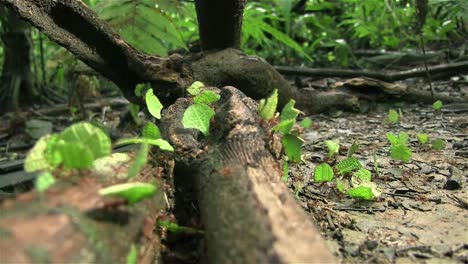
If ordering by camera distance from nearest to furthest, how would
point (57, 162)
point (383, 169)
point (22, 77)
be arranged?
point (57, 162)
point (383, 169)
point (22, 77)

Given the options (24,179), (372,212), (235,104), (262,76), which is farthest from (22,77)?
(372,212)

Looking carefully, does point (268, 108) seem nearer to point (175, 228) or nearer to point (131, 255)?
point (175, 228)

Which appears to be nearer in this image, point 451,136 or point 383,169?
point 383,169

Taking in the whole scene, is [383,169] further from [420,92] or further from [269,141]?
[420,92]

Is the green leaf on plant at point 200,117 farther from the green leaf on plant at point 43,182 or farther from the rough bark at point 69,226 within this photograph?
the green leaf on plant at point 43,182

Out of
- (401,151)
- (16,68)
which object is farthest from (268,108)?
(16,68)

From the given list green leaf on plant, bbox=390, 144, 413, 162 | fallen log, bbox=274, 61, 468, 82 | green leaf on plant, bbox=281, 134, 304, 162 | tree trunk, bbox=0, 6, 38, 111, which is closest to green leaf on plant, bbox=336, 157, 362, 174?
green leaf on plant, bbox=390, 144, 413, 162

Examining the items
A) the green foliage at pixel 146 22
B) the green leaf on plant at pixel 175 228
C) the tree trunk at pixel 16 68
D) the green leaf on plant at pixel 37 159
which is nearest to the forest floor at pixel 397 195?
the green leaf on plant at pixel 175 228
